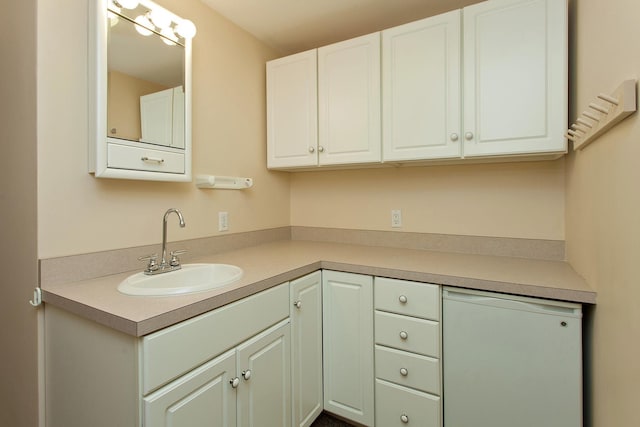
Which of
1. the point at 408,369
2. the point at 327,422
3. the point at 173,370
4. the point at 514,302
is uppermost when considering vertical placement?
the point at 514,302

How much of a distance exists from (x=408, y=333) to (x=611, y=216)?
906mm

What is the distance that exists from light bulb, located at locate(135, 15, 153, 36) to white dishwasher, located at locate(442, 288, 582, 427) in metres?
1.84

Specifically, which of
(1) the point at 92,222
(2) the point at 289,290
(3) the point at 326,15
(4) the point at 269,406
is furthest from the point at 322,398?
(3) the point at 326,15

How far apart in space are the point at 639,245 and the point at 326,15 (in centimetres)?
188

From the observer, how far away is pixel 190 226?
175cm

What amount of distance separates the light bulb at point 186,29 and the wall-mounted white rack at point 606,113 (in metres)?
1.74

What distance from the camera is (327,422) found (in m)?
1.73

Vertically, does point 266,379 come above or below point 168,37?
below

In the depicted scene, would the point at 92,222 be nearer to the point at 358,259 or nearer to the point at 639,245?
the point at 358,259

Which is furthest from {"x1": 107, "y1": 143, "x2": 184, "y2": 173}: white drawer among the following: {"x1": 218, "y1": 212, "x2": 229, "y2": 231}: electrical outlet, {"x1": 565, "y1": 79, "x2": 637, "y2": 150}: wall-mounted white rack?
{"x1": 565, "y1": 79, "x2": 637, "y2": 150}: wall-mounted white rack

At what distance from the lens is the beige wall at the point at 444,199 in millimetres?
1732

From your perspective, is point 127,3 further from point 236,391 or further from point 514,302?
point 514,302

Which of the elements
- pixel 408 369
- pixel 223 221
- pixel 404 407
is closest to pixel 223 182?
pixel 223 221

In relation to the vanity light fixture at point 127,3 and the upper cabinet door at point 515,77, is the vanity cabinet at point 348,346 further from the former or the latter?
the vanity light fixture at point 127,3
